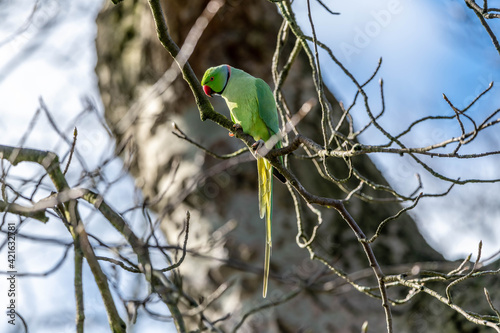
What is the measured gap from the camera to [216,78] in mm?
3373

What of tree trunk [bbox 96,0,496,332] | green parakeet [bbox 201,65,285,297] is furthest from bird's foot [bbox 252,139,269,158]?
tree trunk [bbox 96,0,496,332]

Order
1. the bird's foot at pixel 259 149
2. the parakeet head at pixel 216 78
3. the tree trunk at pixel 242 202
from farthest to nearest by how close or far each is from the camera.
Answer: the tree trunk at pixel 242 202
the parakeet head at pixel 216 78
the bird's foot at pixel 259 149

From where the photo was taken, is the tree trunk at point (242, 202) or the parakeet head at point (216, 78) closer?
the parakeet head at point (216, 78)

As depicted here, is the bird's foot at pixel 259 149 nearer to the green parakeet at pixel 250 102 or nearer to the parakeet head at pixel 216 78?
the green parakeet at pixel 250 102

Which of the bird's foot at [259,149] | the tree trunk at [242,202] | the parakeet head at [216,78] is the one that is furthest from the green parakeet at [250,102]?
the bird's foot at [259,149]

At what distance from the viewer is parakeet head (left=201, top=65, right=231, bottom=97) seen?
Result: 3361 millimetres

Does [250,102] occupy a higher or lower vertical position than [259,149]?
higher

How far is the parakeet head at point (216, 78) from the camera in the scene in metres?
3.36

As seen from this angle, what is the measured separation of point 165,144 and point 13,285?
6.94 feet

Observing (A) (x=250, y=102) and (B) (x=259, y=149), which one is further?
(A) (x=250, y=102)

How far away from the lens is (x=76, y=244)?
220 centimetres

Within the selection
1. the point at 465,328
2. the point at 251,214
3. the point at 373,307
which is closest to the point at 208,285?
the point at 251,214

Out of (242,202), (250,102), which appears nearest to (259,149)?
(250,102)

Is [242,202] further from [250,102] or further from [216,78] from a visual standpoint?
[216,78]
